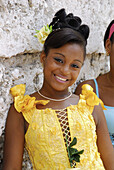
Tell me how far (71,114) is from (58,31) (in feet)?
1.61

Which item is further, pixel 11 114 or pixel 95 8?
pixel 95 8

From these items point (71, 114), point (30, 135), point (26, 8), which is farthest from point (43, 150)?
point (26, 8)

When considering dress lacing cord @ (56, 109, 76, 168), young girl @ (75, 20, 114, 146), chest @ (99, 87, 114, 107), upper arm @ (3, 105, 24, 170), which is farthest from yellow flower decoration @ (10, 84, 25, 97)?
chest @ (99, 87, 114, 107)

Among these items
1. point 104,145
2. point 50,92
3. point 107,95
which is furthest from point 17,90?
point 107,95

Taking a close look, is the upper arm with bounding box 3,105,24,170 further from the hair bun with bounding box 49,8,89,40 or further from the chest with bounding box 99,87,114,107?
the chest with bounding box 99,87,114,107

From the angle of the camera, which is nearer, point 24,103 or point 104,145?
point 24,103

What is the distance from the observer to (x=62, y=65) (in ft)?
4.57

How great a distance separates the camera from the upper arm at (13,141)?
1.30 m

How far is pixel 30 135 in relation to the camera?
52.7 inches

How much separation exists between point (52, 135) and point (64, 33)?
0.58 metres

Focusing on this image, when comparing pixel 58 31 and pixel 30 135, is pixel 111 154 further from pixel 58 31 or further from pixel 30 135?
pixel 58 31

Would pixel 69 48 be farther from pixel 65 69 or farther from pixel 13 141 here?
pixel 13 141

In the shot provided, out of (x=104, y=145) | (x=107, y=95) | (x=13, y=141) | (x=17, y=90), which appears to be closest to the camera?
(x=13, y=141)

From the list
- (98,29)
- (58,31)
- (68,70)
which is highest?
(98,29)
